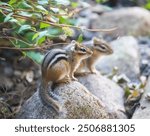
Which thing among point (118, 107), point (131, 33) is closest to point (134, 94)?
point (118, 107)

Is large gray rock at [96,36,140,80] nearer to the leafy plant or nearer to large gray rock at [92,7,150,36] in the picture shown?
large gray rock at [92,7,150,36]

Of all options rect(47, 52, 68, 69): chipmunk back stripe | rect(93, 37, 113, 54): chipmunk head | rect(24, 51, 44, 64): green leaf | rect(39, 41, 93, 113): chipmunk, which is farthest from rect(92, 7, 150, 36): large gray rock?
rect(47, 52, 68, 69): chipmunk back stripe

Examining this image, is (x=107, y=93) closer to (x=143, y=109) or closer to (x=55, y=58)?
(x=143, y=109)

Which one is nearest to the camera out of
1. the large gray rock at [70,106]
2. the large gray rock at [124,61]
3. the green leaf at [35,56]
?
the large gray rock at [70,106]

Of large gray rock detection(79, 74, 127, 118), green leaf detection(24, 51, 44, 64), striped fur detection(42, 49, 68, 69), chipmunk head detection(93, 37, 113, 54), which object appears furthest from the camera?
chipmunk head detection(93, 37, 113, 54)

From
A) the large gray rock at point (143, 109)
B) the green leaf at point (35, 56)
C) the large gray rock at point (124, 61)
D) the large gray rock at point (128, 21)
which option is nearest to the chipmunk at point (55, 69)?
the green leaf at point (35, 56)

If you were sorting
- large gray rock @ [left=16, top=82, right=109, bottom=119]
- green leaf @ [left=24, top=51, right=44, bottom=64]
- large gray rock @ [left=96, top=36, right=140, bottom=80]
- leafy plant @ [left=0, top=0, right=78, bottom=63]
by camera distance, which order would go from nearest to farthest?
leafy plant @ [left=0, top=0, right=78, bottom=63] < large gray rock @ [left=16, top=82, right=109, bottom=119] < green leaf @ [left=24, top=51, right=44, bottom=64] < large gray rock @ [left=96, top=36, right=140, bottom=80]

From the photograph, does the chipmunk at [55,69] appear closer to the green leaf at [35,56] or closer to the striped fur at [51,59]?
the striped fur at [51,59]

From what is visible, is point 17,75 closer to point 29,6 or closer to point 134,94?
point 134,94
